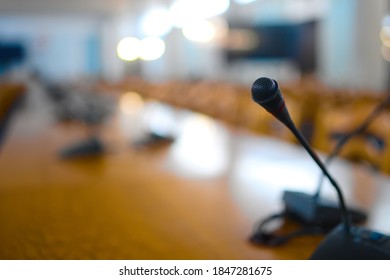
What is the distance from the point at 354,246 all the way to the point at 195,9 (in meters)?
11.4

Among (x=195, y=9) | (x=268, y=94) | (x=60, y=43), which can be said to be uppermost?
(x=195, y=9)

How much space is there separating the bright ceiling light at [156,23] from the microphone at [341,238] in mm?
12502

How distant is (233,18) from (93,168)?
34.2ft

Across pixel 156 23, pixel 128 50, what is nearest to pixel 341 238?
pixel 156 23

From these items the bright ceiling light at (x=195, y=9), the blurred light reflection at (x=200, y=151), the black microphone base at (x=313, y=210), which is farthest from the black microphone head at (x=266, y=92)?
the bright ceiling light at (x=195, y=9)

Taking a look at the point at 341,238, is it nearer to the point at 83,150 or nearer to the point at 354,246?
the point at 354,246

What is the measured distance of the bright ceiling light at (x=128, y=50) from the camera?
13.5 m

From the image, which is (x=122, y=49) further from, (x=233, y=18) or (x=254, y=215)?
(x=254, y=215)

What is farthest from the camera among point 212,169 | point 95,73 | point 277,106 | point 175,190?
point 95,73

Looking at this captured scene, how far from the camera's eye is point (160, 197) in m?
0.93

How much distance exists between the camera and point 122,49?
14.4m

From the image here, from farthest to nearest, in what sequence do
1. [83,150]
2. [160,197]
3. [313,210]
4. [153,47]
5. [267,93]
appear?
[153,47], [83,150], [160,197], [313,210], [267,93]

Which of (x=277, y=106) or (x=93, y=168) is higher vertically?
(x=277, y=106)
